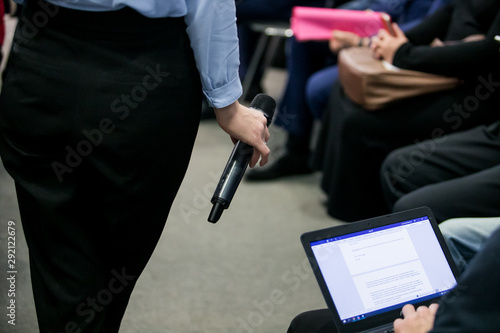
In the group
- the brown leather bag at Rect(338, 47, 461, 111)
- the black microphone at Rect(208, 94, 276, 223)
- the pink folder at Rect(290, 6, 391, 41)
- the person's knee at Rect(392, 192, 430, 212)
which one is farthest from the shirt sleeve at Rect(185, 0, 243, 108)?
the pink folder at Rect(290, 6, 391, 41)

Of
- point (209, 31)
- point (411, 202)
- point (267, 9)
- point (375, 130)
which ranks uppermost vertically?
point (209, 31)

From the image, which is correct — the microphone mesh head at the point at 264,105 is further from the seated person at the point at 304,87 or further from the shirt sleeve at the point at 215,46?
the seated person at the point at 304,87

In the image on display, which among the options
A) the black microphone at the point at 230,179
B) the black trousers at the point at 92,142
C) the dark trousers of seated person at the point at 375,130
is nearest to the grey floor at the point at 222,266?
the dark trousers of seated person at the point at 375,130

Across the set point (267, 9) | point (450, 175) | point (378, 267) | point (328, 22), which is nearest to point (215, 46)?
point (378, 267)

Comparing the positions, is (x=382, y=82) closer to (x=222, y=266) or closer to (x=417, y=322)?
(x=222, y=266)

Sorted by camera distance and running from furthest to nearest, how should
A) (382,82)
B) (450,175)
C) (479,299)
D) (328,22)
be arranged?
1. (328,22)
2. (382,82)
3. (450,175)
4. (479,299)

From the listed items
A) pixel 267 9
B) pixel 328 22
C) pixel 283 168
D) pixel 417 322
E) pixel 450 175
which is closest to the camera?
pixel 417 322

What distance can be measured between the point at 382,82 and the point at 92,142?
4.36ft

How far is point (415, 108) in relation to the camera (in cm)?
208

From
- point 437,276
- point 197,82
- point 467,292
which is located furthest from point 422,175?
point 467,292

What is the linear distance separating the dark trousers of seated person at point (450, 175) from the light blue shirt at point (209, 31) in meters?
0.83

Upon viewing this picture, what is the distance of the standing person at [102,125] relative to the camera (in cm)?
91

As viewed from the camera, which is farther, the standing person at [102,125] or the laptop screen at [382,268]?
the laptop screen at [382,268]

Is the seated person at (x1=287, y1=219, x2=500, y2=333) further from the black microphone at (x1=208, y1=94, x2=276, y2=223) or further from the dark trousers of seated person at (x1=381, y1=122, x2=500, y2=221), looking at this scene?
the dark trousers of seated person at (x1=381, y1=122, x2=500, y2=221)
